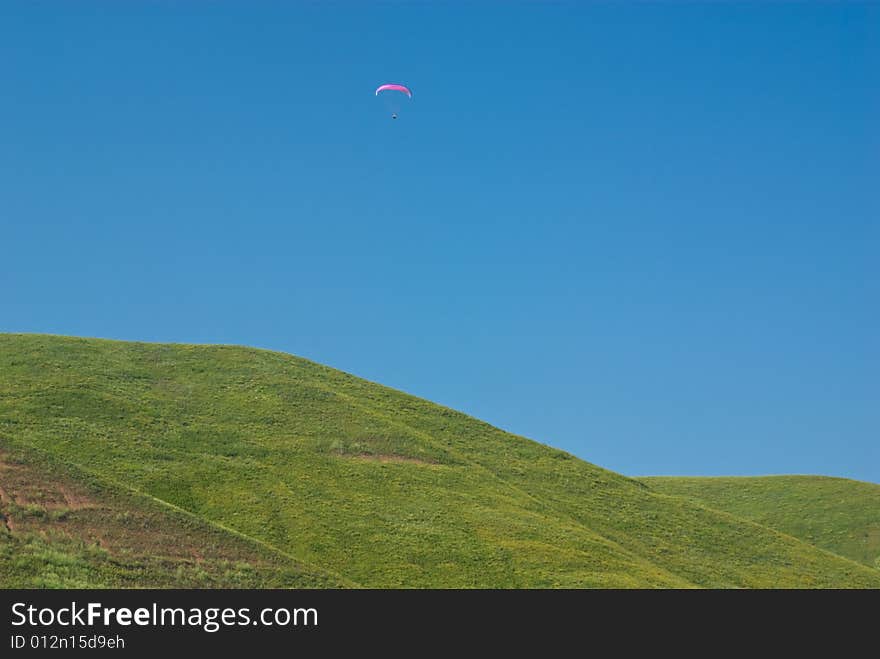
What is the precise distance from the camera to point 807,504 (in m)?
104

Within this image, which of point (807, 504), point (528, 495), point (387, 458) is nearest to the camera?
point (387, 458)

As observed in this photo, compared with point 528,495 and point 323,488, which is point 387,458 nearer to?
point 323,488

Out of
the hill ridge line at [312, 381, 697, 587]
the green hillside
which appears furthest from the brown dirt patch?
the green hillside

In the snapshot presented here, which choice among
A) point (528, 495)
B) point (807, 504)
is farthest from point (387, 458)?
point (807, 504)

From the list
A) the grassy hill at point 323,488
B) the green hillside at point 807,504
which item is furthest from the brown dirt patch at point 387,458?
the green hillside at point 807,504

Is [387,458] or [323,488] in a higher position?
[387,458]

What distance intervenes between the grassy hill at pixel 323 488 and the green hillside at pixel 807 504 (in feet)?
45.7

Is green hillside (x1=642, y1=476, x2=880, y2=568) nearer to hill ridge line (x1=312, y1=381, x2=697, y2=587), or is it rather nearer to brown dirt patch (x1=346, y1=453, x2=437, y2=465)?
hill ridge line (x1=312, y1=381, x2=697, y2=587)

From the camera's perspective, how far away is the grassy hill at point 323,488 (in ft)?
178

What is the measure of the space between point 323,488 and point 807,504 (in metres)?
57.0

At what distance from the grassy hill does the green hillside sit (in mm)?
13938

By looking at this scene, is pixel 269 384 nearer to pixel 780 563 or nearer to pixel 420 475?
pixel 420 475

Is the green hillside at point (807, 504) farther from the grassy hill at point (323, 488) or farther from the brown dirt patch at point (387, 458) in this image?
the brown dirt patch at point (387, 458)

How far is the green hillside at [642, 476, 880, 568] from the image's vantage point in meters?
96.3
